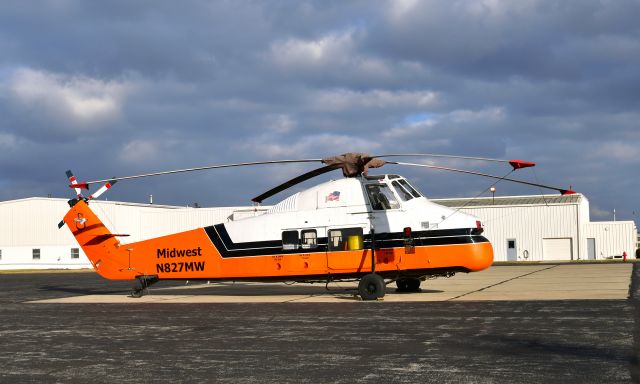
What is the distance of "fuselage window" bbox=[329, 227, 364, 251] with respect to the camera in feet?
71.1

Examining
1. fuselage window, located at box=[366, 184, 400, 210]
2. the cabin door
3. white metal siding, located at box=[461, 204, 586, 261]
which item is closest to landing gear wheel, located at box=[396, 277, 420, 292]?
the cabin door

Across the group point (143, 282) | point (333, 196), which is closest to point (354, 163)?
point (333, 196)

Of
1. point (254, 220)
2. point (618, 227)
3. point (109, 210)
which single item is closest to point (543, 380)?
point (254, 220)

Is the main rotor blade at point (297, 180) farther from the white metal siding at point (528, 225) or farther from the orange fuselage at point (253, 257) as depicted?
the white metal siding at point (528, 225)

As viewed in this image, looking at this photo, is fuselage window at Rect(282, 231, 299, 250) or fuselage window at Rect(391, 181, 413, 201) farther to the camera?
fuselage window at Rect(282, 231, 299, 250)

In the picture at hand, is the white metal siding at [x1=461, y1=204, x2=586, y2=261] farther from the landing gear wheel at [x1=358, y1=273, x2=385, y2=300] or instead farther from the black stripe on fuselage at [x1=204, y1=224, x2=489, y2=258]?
the landing gear wheel at [x1=358, y1=273, x2=385, y2=300]

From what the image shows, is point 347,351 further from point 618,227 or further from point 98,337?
point 618,227

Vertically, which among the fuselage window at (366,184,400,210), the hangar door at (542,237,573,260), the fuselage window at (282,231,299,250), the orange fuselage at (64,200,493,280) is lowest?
the hangar door at (542,237,573,260)

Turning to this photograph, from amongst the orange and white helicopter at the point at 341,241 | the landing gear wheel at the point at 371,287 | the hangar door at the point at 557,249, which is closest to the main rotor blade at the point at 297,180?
the orange and white helicopter at the point at 341,241

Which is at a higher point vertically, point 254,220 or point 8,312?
point 254,220

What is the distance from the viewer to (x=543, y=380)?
810 centimetres

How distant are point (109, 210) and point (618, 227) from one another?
55315 mm

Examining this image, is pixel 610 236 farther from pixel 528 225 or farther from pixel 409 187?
pixel 409 187

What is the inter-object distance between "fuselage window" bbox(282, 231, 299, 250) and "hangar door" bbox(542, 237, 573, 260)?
46769 millimetres
